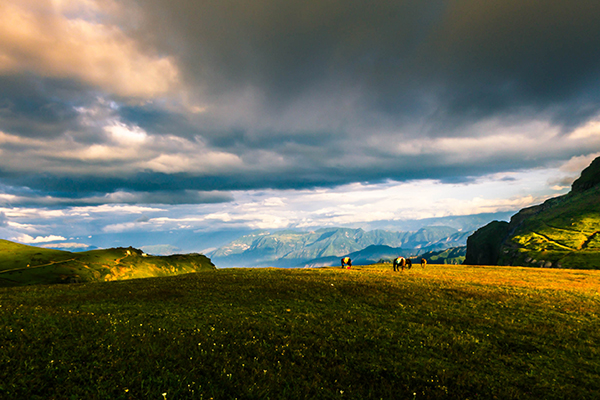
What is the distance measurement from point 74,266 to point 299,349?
5217 inches

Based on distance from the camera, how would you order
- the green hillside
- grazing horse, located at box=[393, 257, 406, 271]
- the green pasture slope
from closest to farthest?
1. the green pasture slope
2. grazing horse, located at box=[393, 257, 406, 271]
3. the green hillside

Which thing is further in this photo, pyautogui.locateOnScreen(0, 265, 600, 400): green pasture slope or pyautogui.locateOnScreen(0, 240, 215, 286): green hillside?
pyautogui.locateOnScreen(0, 240, 215, 286): green hillside

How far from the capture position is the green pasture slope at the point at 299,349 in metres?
10.6

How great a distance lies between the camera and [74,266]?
106 metres

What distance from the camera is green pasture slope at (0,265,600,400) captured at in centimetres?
1057

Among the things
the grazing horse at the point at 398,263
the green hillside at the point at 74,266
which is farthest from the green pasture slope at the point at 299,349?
the green hillside at the point at 74,266

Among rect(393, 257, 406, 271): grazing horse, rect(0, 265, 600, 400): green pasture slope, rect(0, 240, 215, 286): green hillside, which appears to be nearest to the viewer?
rect(0, 265, 600, 400): green pasture slope

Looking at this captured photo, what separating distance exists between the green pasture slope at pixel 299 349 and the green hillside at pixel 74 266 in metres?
93.0

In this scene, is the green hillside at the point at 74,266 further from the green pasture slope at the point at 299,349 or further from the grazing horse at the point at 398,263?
the grazing horse at the point at 398,263

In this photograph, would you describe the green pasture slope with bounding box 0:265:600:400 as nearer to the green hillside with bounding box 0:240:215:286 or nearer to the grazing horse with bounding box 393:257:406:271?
the grazing horse with bounding box 393:257:406:271

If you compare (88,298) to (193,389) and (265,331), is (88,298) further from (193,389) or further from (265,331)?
(193,389)

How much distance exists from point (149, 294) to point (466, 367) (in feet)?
96.0

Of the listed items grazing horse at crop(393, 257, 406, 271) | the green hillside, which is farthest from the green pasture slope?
the green hillside

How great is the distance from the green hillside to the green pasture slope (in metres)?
93.0
